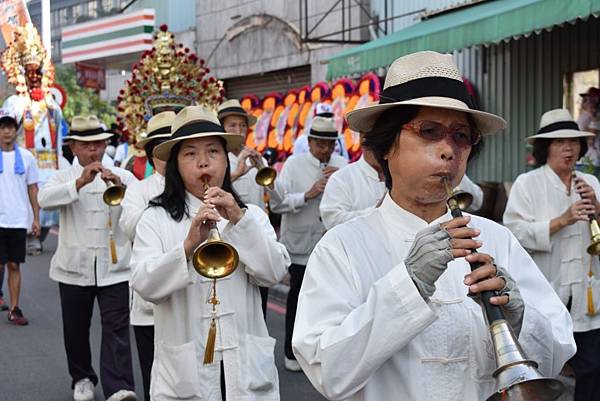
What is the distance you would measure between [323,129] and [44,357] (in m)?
3.23

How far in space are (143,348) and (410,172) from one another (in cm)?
311

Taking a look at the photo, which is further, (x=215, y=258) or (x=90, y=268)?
(x=90, y=268)

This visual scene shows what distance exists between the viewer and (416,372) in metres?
2.58

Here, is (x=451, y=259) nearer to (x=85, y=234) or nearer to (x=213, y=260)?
(x=213, y=260)

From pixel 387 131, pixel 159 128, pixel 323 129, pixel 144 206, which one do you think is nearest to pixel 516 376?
pixel 387 131

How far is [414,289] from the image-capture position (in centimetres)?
236

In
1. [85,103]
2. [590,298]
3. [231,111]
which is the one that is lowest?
[590,298]

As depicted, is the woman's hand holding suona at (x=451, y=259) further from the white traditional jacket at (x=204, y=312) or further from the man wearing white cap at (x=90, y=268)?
the man wearing white cap at (x=90, y=268)

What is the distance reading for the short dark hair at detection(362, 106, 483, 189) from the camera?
266cm

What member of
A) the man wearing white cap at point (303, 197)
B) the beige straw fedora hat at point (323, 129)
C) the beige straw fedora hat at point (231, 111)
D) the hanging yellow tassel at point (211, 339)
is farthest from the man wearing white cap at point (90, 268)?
the hanging yellow tassel at point (211, 339)

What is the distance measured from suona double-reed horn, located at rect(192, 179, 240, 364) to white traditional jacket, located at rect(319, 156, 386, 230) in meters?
2.72

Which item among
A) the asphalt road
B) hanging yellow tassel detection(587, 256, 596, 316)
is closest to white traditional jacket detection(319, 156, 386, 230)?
the asphalt road

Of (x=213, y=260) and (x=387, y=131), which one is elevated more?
(x=387, y=131)

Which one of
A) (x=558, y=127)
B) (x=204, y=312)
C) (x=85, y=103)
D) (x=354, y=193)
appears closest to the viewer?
(x=204, y=312)
